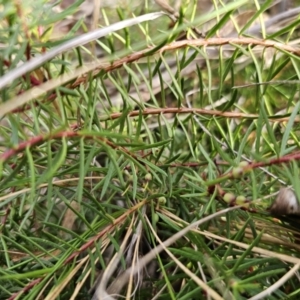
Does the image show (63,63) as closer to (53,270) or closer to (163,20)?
(53,270)

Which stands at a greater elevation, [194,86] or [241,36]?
[194,86]

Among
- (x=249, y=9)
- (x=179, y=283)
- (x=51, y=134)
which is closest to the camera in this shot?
(x=51, y=134)

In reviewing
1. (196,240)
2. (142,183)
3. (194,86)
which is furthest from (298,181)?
(194,86)

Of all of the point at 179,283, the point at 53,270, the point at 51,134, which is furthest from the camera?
the point at 179,283

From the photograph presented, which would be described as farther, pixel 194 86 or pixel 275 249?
pixel 194 86

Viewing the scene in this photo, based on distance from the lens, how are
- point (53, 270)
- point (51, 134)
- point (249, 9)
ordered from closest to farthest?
point (51, 134) → point (53, 270) → point (249, 9)

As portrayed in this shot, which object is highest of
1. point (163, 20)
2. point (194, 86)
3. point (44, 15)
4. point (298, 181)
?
point (163, 20)

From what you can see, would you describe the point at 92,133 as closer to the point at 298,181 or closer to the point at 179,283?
the point at 298,181

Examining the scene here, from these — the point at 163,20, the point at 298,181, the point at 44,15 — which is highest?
the point at 163,20

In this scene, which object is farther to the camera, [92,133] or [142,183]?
[142,183]

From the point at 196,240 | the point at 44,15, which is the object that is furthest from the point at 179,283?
the point at 44,15
